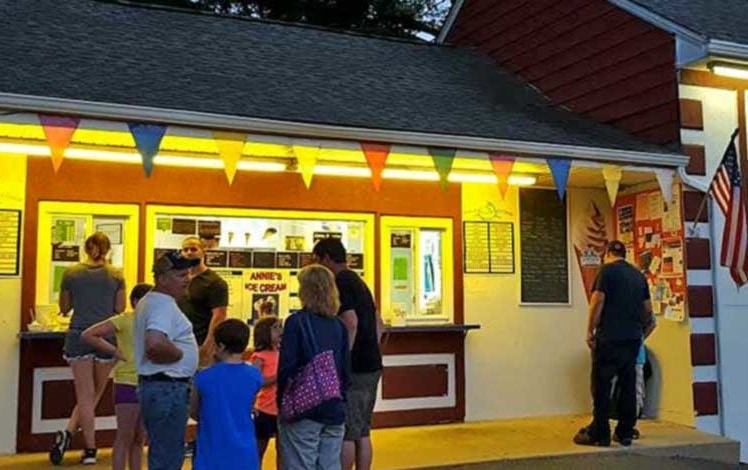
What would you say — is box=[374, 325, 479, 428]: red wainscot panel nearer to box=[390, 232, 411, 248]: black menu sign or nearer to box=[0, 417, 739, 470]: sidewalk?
box=[0, 417, 739, 470]: sidewalk

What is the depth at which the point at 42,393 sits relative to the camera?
6.78 m

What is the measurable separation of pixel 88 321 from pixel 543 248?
453 centimetres

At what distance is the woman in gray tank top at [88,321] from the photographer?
6172 millimetres

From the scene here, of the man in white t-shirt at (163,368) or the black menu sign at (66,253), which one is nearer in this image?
the man in white t-shirt at (163,368)

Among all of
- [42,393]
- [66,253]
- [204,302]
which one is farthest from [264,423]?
[66,253]

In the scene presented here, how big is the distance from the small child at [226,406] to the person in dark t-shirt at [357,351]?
103cm

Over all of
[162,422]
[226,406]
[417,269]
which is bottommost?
Answer: [162,422]

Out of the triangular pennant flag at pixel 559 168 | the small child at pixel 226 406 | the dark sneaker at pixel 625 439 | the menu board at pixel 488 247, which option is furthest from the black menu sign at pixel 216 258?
the dark sneaker at pixel 625 439

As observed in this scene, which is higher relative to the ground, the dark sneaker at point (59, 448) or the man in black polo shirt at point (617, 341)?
the man in black polo shirt at point (617, 341)

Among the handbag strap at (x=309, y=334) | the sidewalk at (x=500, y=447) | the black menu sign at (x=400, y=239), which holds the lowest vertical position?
the sidewalk at (x=500, y=447)

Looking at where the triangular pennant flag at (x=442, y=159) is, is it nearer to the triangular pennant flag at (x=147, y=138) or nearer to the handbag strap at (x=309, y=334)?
the triangular pennant flag at (x=147, y=138)

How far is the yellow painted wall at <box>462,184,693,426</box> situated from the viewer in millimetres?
8477

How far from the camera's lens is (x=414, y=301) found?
8359 millimetres

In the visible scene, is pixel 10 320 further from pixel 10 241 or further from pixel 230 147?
pixel 230 147
